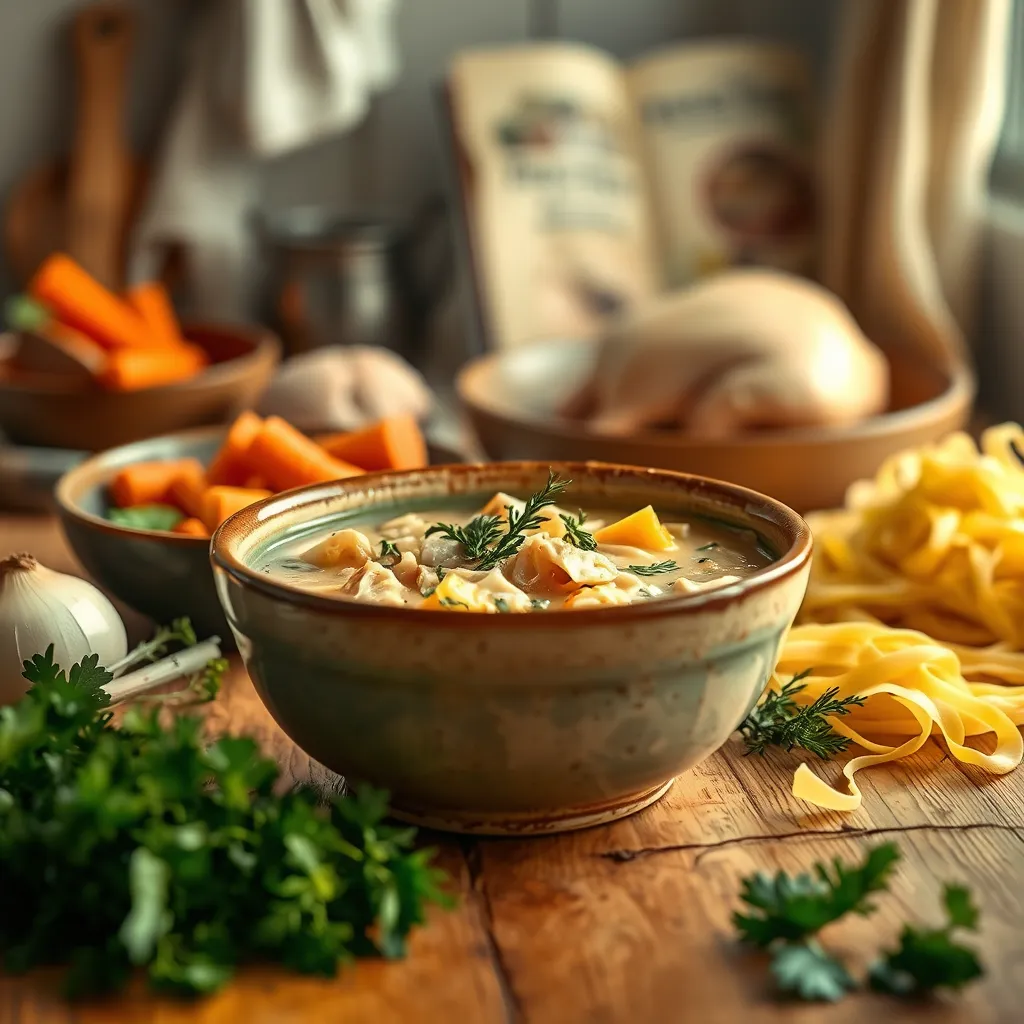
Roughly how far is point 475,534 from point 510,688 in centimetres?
21

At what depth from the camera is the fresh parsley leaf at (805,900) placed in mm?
922

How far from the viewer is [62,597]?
1262mm

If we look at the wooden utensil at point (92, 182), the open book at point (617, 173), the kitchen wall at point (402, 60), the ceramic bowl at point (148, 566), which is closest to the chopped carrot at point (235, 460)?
the ceramic bowl at point (148, 566)

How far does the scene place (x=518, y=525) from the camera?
113 centimetres

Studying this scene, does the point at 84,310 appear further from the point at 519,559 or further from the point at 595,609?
the point at 595,609

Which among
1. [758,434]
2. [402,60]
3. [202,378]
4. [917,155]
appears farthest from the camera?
[402,60]

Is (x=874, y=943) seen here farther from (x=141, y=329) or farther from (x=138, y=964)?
(x=141, y=329)

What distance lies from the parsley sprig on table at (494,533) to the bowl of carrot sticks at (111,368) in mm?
927

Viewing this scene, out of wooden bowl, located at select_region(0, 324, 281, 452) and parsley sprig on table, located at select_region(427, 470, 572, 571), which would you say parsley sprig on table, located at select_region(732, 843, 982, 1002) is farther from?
wooden bowl, located at select_region(0, 324, 281, 452)

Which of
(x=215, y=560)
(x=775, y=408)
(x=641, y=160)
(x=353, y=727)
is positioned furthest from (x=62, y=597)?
(x=641, y=160)

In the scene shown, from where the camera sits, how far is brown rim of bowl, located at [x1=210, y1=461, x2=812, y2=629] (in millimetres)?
934

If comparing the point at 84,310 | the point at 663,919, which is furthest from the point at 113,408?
the point at 663,919

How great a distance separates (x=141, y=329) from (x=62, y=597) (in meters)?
1.05

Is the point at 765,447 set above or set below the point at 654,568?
below
